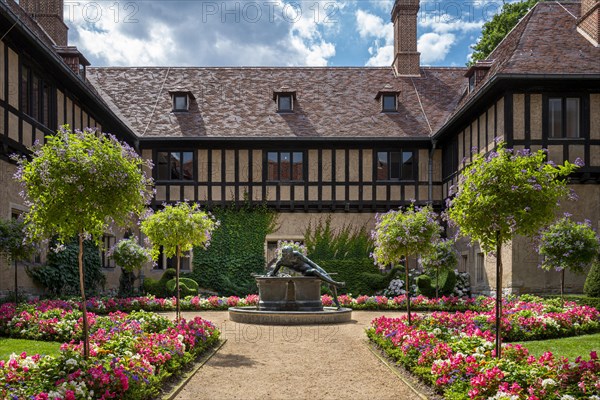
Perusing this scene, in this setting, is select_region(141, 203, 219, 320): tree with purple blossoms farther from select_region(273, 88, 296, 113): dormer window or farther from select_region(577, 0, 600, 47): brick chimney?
select_region(577, 0, 600, 47): brick chimney

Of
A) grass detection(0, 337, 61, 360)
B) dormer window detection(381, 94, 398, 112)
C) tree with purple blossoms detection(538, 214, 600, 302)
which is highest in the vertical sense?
dormer window detection(381, 94, 398, 112)

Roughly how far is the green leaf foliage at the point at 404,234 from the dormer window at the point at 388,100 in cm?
1418

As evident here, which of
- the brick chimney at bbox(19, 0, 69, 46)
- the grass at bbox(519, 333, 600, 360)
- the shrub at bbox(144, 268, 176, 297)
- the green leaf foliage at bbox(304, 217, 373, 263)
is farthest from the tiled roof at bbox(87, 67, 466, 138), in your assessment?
the grass at bbox(519, 333, 600, 360)

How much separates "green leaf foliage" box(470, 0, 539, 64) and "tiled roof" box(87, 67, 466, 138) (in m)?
2.55

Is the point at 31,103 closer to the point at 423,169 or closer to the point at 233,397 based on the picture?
the point at 233,397

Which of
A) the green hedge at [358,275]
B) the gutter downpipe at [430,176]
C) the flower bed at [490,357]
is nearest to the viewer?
the flower bed at [490,357]

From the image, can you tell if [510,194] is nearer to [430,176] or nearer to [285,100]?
[430,176]

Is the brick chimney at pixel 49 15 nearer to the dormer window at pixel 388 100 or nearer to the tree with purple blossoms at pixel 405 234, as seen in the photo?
the dormer window at pixel 388 100

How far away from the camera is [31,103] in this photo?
17.3 meters

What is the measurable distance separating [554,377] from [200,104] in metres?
22.7

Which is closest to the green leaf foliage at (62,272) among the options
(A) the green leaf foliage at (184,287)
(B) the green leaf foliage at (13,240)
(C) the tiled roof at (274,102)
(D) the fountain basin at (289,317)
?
(A) the green leaf foliage at (184,287)

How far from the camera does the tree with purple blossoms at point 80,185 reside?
800 cm

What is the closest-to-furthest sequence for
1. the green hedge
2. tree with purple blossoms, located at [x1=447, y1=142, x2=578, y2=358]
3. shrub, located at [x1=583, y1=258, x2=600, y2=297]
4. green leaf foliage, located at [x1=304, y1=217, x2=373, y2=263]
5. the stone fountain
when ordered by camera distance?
tree with purple blossoms, located at [x1=447, y1=142, x2=578, y2=358] → shrub, located at [x1=583, y1=258, x2=600, y2=297] → the stone fountain → the green hedge → green leaf foliage, located at [x1=304, y1=217, x2=373, y2=263]

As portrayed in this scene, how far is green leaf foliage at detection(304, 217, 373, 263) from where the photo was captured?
85.6 feet
